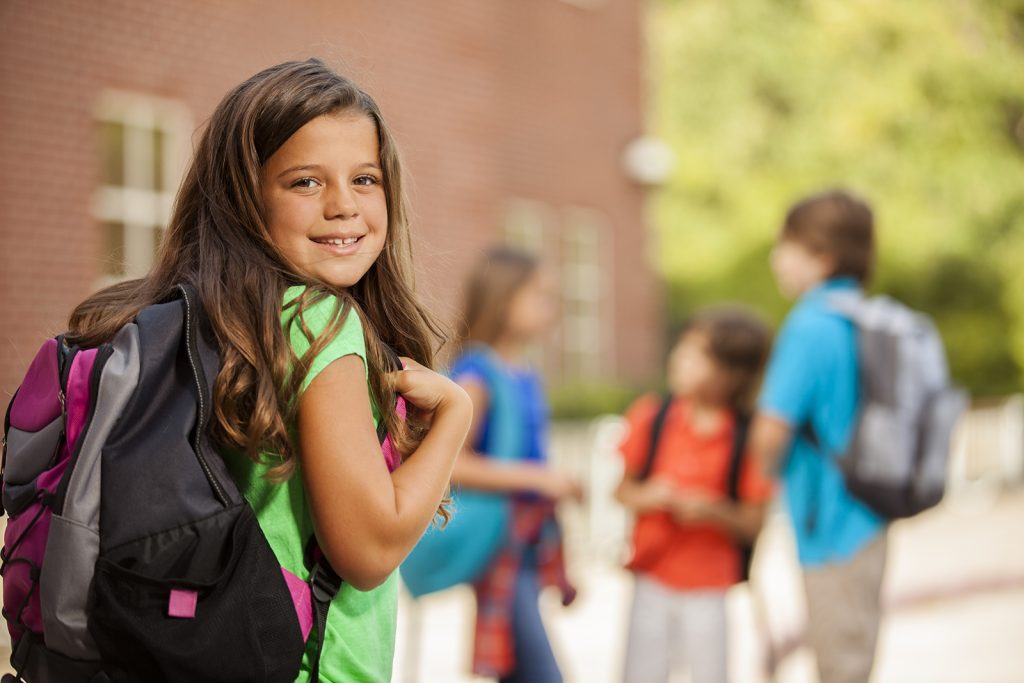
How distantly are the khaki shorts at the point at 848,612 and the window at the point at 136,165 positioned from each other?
20.1 ft

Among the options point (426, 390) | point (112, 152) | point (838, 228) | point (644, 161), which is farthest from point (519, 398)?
point (644, 161)

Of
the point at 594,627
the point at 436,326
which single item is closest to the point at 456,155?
the point at 594,627

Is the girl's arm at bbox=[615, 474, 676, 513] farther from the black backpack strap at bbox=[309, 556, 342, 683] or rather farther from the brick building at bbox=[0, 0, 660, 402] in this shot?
the black backpack strap at bbox=[309, 556, 342, 683]

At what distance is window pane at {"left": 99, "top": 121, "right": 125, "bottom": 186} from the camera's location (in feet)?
29.8

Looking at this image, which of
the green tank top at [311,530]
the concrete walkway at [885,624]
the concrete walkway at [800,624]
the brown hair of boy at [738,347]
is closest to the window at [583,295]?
the concrete walkway at [800,624]

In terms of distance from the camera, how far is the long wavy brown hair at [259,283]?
182cm

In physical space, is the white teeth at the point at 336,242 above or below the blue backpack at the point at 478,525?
above

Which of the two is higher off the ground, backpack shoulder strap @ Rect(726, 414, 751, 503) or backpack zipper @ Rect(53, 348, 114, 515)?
backpack zipper @ Rect(53, 348, 114, 515)

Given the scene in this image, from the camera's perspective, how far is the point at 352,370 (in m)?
1.88

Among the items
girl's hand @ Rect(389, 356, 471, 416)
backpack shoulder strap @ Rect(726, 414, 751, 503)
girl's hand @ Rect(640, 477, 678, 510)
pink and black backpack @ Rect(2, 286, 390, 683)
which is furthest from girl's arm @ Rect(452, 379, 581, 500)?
pink and black backpack @ Rect(2, 286, 390, 683)

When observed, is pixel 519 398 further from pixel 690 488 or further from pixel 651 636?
pixel 651 636

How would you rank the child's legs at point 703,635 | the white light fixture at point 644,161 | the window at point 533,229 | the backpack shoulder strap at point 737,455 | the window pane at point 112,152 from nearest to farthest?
1. the child's legs at point 703,635
2. the backpack shoulder strap at point 737,455
3. the window pane at point 112,152
4. the window at point 533,229
5. the white light fixture at point 644,161

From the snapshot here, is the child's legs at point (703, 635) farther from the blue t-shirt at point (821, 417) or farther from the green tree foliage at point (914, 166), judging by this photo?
the green tree foliage at point (914, 166)

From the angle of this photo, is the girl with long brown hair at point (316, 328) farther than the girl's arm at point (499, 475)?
No
